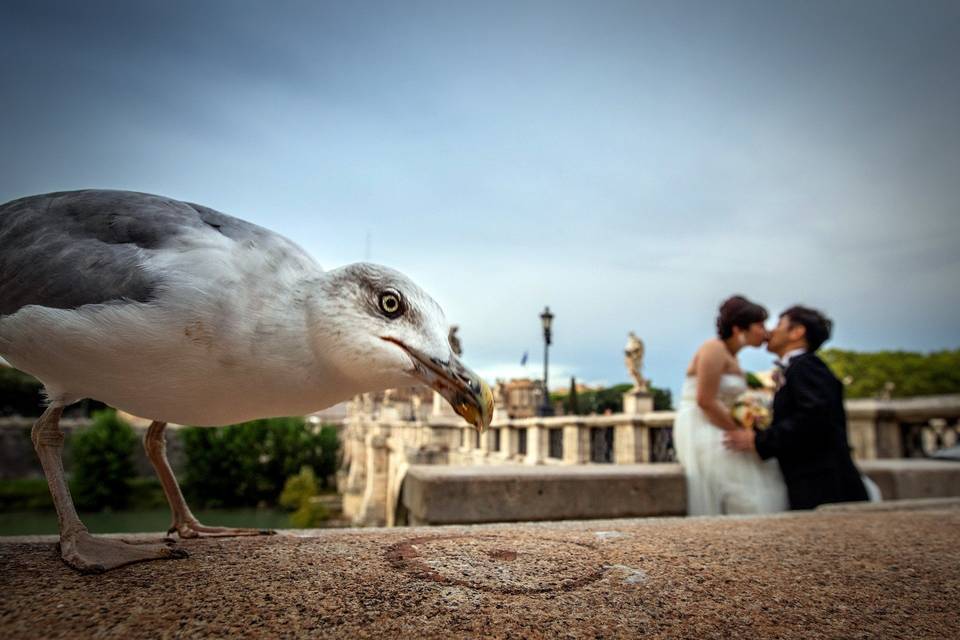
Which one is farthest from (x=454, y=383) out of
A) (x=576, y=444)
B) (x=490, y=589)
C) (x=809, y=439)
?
(x=576, y=444)

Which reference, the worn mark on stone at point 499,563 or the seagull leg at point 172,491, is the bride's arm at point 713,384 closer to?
the worn mark on stone at point 499,563

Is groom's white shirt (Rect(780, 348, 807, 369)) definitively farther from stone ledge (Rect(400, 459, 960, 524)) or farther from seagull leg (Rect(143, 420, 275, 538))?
seagull leg (Rect(143, 420, 275, 538))

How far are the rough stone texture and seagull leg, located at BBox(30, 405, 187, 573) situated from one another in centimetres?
5

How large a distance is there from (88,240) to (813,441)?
480 cm

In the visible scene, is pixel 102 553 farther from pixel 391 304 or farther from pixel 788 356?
pixel 788 356

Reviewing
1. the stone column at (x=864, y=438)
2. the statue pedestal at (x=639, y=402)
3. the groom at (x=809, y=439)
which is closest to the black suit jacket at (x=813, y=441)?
the groom at (x=809, y=439)

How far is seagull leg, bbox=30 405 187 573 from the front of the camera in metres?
1.84

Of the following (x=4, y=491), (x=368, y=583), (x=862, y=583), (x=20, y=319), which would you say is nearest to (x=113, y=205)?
(x=20, y=319)

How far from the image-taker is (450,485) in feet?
15.4

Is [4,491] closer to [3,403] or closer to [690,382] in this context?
[3,403]

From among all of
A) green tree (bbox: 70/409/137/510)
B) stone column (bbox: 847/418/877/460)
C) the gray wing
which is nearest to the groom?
the gray wing

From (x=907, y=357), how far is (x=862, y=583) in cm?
5548

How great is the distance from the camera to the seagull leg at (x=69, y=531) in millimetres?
1836

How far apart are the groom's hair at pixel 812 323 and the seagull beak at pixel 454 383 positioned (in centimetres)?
419
